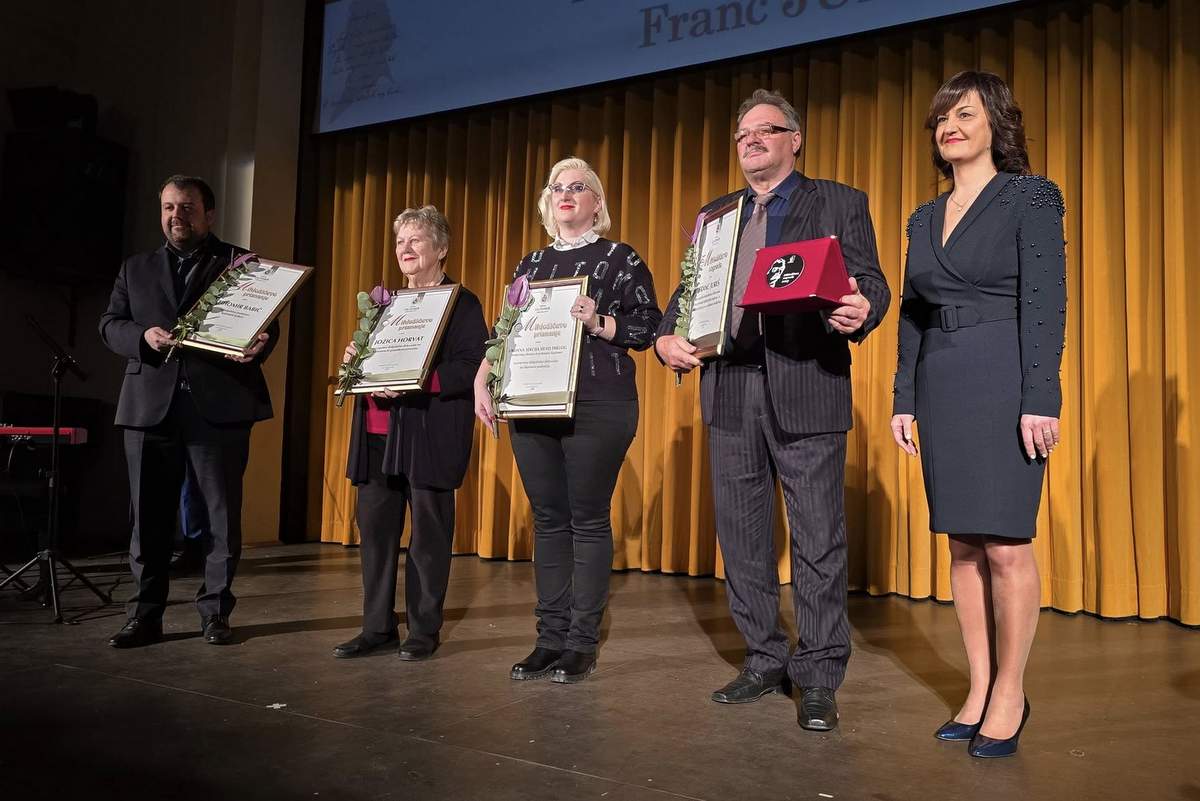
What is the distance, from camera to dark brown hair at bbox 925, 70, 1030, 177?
1868 millimetres

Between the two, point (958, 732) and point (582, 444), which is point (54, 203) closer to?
point (582, 444)

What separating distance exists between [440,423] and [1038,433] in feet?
5.26

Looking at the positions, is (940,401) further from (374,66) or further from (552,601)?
(374,66)

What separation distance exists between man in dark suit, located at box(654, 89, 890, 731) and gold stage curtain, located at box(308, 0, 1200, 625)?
5.77ft

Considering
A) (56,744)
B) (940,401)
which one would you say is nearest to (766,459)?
(940,401)

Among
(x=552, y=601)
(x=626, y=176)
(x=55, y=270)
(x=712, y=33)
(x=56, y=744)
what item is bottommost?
(x=56, y=744)

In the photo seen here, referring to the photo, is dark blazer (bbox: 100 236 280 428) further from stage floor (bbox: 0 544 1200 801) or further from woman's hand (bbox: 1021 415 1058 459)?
woman's hand (bbox: 1021 415 1058 459)

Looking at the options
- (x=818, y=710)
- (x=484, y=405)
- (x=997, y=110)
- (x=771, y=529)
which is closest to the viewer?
(x=997, y=110)

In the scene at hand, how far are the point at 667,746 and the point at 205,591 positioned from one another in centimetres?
174

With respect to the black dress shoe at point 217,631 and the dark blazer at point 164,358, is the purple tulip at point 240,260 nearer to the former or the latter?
the dark blazer at point 164,358

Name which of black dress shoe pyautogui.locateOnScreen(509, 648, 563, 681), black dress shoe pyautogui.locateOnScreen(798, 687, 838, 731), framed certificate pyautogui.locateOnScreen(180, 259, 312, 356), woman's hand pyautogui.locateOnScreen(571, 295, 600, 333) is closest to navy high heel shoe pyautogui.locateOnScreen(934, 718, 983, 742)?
black dress shoe pyautogui.locateOnScreen(798, 687, 838, 731)

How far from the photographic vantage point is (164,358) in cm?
280

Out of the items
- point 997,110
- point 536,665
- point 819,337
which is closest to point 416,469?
point 536,665

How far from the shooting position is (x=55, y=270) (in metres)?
5.58
